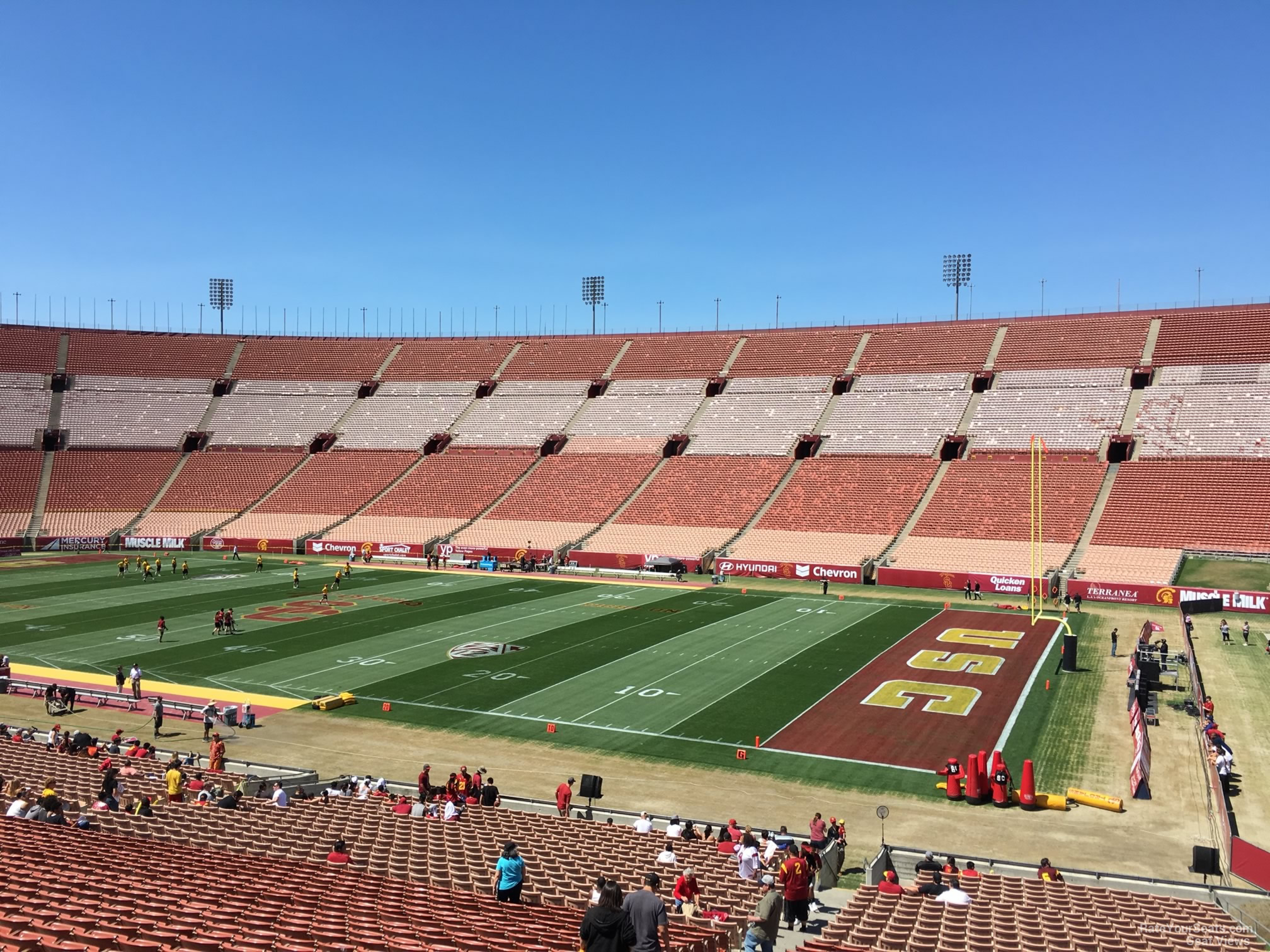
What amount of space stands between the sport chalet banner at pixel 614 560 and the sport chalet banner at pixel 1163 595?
22.9 meters

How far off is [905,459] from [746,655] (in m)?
37.8

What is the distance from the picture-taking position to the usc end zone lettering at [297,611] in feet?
149

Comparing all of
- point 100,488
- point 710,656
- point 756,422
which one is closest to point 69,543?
point 100,488

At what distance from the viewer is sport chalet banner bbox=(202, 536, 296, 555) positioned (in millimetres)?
73875

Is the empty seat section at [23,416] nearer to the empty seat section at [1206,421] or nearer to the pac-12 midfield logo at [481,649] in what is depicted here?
the pac-12 midfield logo at [481,649]

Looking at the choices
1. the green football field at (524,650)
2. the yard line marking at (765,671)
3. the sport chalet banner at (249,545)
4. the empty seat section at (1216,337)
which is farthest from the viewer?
the sport chalet banner at (249,545)

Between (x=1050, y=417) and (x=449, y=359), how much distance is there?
57.6 meters

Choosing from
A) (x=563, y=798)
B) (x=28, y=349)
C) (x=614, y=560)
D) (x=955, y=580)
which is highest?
(x=28, y=349)

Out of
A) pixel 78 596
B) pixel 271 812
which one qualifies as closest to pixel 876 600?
pixel 271 812

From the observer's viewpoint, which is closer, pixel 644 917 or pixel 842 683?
pixel 644 917

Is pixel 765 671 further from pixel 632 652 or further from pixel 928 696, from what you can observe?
pixel 928 696

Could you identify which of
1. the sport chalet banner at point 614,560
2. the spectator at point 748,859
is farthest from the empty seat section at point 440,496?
the spectator at point 748,859

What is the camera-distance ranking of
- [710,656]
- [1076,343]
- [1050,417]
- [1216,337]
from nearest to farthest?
[710,656] < [1050,417] < [1216,337] < [1076,343]

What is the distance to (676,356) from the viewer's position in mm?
93438
